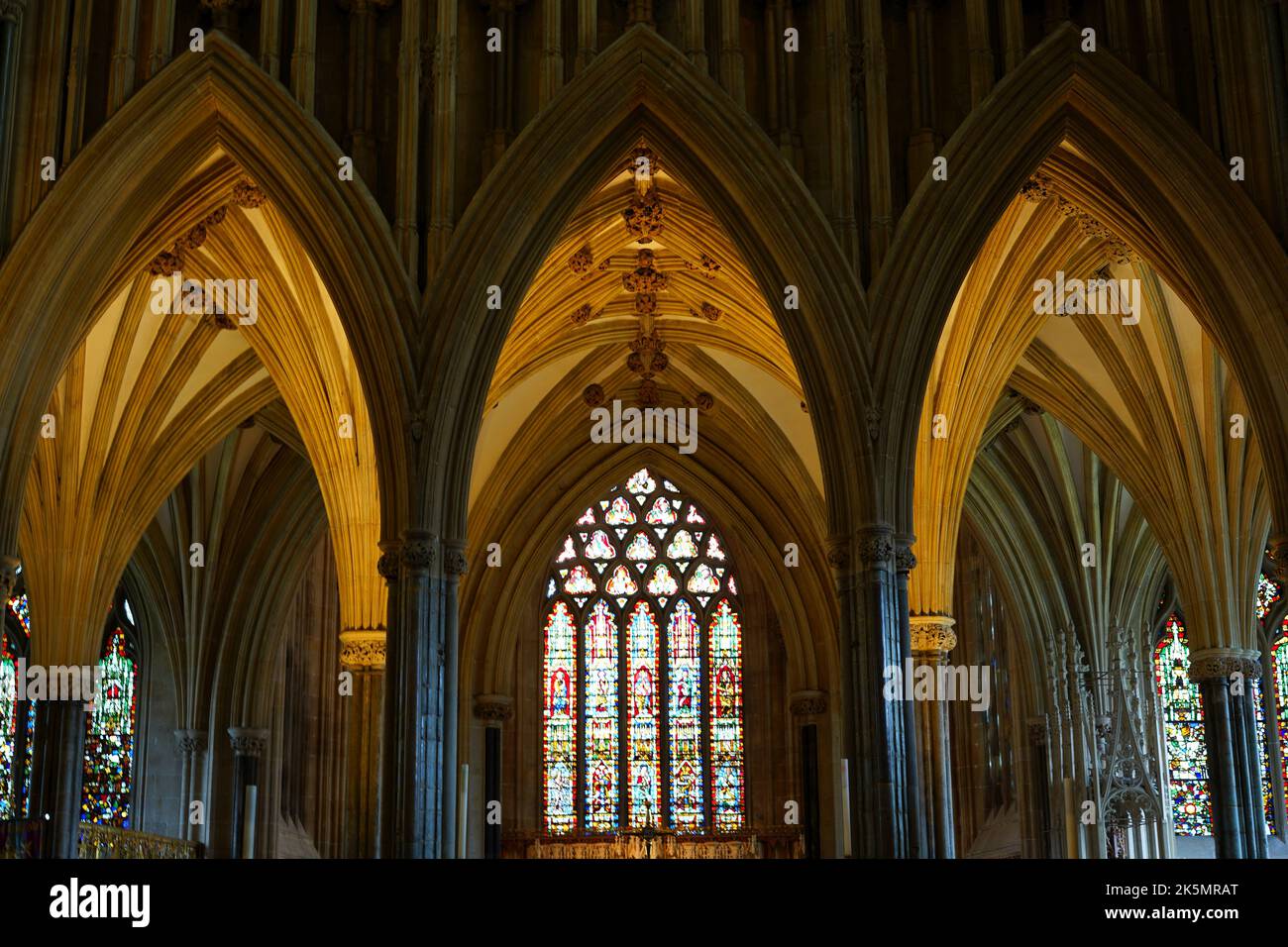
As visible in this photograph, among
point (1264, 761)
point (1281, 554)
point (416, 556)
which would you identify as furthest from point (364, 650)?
point (1264, 761)

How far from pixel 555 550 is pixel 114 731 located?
22.8 ft

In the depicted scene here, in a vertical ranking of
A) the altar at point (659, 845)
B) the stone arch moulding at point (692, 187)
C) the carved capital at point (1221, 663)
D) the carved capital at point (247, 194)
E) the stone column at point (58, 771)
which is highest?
the carved capital at point (247, 194)

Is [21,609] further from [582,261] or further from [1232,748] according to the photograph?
[1232,748]

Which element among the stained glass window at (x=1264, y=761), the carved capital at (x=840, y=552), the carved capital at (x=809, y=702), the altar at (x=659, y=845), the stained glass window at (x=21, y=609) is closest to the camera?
the carved capital at (x=840, y=552)

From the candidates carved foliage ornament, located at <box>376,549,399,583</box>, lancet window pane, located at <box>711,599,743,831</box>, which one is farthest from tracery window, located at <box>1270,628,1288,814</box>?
carved foliage ornament, located at <box>376,549,399,583</box>

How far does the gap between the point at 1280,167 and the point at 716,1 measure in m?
5.30

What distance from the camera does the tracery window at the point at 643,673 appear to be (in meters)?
29.6

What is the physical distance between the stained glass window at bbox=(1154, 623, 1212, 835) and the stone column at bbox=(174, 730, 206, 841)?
13.4 metres

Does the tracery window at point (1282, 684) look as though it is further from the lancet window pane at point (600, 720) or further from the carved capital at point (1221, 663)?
the lancet window pane at point (600, 720)

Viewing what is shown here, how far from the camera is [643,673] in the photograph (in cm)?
3019

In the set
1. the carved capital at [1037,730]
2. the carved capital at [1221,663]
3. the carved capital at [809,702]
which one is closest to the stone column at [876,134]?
the carved capital at [1221,663]

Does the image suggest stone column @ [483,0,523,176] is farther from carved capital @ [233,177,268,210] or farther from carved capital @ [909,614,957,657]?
carved capital @ [909,614,957,657]

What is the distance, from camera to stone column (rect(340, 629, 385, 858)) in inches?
802

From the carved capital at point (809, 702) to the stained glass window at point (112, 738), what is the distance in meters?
9.63
